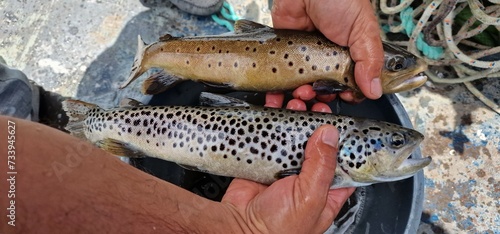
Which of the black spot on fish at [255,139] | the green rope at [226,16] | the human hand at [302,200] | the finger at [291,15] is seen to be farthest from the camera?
the green rope at [226,16]


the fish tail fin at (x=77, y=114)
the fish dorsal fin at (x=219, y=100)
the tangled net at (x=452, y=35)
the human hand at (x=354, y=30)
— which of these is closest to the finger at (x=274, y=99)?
the human hand at (x=354, y=30)

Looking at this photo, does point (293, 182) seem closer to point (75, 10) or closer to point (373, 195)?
point (373, 195)

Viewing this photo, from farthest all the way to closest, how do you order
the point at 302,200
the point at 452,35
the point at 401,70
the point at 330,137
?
the point at 452,35, the point at 401,70, the point at 330,137, the point at 302,200

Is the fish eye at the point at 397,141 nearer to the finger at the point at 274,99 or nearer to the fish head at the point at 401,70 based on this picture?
the fish head at the point at 401,70

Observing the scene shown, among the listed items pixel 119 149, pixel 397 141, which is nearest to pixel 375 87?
pixel 397 141

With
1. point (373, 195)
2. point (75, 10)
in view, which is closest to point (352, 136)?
point (373, 195)

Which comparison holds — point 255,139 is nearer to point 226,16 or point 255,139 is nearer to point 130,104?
point 130,104

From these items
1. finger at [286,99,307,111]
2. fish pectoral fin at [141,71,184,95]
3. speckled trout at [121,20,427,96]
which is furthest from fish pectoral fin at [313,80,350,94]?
fish pectoral fin at [141,71,184,95]
